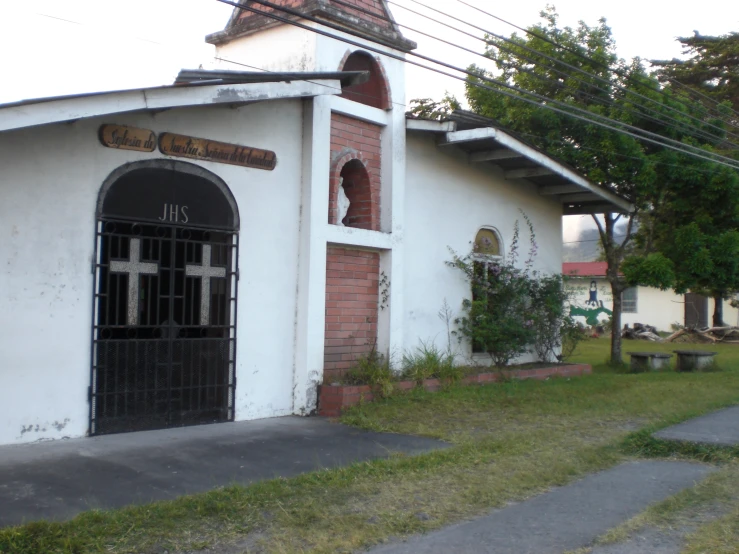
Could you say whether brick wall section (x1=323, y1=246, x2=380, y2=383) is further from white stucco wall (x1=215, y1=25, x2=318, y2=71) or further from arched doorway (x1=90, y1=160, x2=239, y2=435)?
white stucco wall (x1=215, y1=25, x2=318, y2=71)

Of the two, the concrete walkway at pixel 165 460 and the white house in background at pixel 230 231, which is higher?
the white house in background at pixel 230 231

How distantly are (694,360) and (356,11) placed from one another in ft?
34.0

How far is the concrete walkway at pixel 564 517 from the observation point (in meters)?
5.21

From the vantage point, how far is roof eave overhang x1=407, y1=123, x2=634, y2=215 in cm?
1179

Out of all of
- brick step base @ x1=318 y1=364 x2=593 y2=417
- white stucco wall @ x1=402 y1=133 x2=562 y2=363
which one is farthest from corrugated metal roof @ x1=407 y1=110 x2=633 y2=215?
brick step base @ x1=318 y1=364 x2=593 y2=417

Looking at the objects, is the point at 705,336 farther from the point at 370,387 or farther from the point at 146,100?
the point at 146,100

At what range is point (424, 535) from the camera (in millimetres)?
5430

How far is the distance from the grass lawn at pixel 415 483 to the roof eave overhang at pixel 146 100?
3584 mm

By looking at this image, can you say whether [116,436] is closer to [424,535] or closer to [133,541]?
[133,541]

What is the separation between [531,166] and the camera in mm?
13695

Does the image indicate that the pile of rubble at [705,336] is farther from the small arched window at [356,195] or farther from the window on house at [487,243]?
the small arched window at [356,195]

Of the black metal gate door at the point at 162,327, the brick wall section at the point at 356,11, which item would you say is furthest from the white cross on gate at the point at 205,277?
the brick wall section at the point at 356,11

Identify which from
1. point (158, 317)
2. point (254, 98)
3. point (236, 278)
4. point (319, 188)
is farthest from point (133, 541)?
point (319, 188)

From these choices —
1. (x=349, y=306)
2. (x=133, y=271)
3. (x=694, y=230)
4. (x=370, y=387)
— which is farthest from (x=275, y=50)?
(x=694, y=230)
